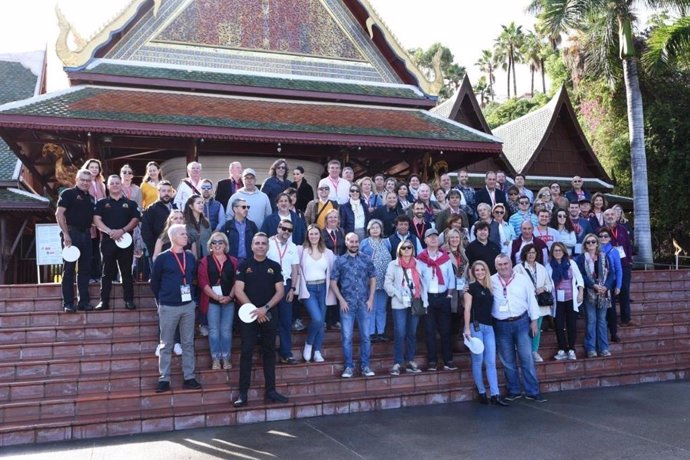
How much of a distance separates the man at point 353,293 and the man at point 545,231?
2.71 meters

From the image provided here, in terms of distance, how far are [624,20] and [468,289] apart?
13.9 m

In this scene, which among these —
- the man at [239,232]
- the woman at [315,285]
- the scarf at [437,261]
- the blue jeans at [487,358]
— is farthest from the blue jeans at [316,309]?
the blue jeans at [487,358]

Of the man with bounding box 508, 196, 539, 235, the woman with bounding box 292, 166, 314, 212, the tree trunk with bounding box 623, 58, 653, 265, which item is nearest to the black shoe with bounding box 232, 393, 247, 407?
the woman with bounding box 292, 166, 314, 212

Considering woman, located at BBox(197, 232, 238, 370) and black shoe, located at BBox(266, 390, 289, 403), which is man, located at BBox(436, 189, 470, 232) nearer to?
woman, located at BBox(197, 232, 238, 370)

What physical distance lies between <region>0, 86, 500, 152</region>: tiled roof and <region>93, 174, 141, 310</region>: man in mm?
4109

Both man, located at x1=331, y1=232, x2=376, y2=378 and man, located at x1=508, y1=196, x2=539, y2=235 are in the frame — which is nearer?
man, located at x1=331, y1=232, x2=376, y2=378

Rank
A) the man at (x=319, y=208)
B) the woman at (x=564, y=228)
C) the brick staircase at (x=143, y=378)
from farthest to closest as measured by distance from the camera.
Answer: the woman at (x=564, y=228) → the man at (x=319, y=208) → the brick staircase at (x=143, y=378)

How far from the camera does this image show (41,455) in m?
4.86

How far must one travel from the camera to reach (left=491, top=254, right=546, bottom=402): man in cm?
656

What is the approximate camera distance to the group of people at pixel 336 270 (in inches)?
236

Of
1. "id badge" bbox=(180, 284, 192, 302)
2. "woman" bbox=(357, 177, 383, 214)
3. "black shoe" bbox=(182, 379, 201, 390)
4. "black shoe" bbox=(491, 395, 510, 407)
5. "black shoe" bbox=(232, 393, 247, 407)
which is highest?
"woman" bbox=(357, 177, 383, 214)

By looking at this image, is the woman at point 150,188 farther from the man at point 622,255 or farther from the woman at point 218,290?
the man at point 622,255

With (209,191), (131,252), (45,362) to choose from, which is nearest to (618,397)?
(209,191)

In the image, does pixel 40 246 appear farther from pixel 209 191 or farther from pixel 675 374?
pixel 675 374
